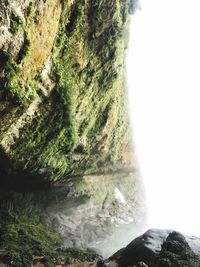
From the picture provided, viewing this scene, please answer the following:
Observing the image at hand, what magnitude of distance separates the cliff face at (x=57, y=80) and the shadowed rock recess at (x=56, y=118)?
41 mm

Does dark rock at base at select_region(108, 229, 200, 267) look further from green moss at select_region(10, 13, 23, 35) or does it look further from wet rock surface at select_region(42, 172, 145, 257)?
green moss at select_region(10, 13, 23, 35)

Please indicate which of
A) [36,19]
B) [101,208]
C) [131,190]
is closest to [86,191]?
[101,208]

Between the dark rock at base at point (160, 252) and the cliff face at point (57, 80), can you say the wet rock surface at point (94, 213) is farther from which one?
the dark rock at base at point (160, 252)

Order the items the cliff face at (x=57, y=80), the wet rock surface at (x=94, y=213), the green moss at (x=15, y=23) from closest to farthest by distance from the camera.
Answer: the green moss at (x=15, y=23) < the cliff face at (x=57, y=80) < the wet rock surface at (x=94, y=213)

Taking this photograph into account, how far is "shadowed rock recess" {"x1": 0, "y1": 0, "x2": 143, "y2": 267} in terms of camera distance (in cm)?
1091

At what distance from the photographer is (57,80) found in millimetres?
13781

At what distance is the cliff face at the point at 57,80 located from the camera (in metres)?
10.4

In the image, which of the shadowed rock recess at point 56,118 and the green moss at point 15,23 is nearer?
the green moss at point 15,23

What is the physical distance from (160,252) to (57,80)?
8.08 meters

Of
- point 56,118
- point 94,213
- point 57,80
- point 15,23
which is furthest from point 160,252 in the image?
point 94,213

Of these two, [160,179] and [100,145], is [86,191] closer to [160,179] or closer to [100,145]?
[100,145]

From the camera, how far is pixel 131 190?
3688 cm

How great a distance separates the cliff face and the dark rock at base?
Answer: 622 cm

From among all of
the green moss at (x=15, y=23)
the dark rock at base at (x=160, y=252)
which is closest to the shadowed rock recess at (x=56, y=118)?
the green moss at (x=15, y=23)
